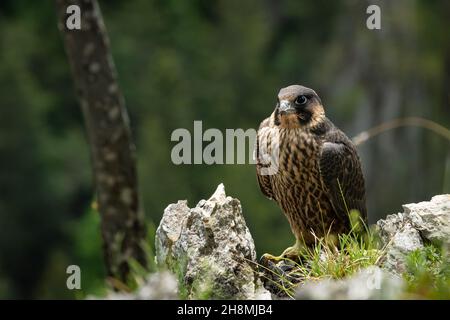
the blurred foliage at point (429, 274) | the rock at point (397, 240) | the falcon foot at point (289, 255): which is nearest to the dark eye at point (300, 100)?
the falcon foot at point (289, 255)

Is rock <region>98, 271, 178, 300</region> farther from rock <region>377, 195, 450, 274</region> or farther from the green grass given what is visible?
rock <region>377, 195, 450, 274</region>

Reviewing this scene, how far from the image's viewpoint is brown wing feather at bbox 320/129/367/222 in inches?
256

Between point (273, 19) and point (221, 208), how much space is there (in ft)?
89.5

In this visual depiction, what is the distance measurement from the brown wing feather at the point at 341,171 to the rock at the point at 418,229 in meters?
0.79

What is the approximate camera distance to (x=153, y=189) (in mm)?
23469

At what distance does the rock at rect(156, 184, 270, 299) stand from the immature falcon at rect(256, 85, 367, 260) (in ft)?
3.36

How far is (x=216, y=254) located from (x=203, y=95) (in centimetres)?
2404

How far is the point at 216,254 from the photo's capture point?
5289 mm

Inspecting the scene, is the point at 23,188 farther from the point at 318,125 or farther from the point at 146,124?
the point at 318,125

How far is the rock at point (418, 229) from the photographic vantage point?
537 centimetres

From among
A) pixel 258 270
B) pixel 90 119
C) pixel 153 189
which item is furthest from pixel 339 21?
pixel 258 270

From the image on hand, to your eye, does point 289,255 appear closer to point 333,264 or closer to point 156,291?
point 333,264
